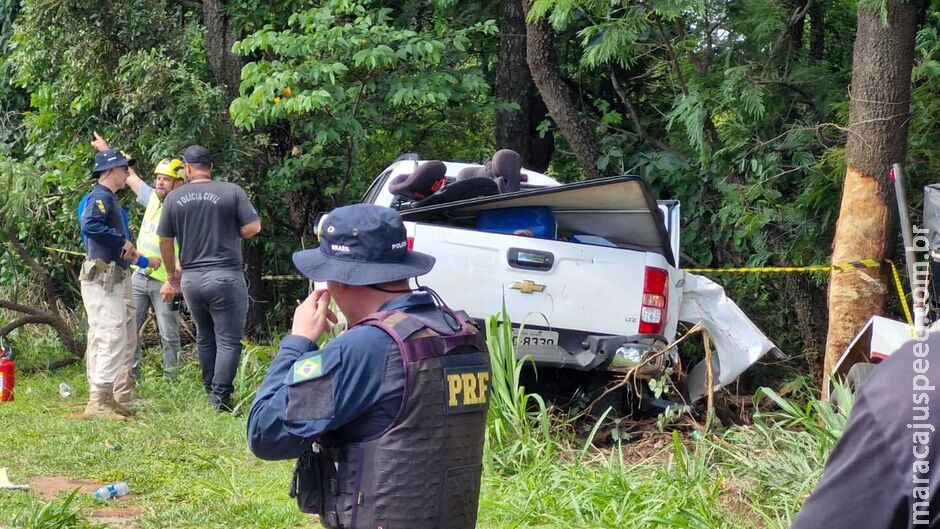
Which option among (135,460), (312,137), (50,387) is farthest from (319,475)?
(312,137)

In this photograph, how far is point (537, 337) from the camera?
6453 millimetres

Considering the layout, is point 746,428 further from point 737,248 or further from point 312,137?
point 312,137

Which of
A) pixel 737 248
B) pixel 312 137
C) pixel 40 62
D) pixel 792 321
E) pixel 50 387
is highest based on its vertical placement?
pixel 40 62

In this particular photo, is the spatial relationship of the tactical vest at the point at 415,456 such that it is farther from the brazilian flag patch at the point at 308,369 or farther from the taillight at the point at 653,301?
the taillight at the point at 653,301

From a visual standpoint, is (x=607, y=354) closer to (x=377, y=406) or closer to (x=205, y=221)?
(x=205, y=221)

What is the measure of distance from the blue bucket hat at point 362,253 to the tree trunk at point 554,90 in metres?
7.04

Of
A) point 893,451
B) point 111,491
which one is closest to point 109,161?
point 111,491

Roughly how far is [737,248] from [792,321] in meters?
0.78

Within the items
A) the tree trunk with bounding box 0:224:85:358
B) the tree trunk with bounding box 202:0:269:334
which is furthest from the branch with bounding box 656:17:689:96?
the tree trunk with bounding box 0:224:85:358

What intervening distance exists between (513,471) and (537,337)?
3.36 ft

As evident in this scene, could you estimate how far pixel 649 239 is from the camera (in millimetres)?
7012

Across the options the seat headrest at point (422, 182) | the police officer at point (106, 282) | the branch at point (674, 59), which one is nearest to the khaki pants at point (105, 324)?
the police officer at point (106, 282)

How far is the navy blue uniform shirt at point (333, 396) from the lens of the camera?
8.59 feet

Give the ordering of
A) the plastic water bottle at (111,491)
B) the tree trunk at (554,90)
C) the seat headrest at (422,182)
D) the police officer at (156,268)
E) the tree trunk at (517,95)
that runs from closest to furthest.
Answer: the plastic water bottle at (111,491) → the seat headrest at (422,182) → the police officer at (156,268) → the tree trunk at (554,90) → the tree trunk at (517,95)
